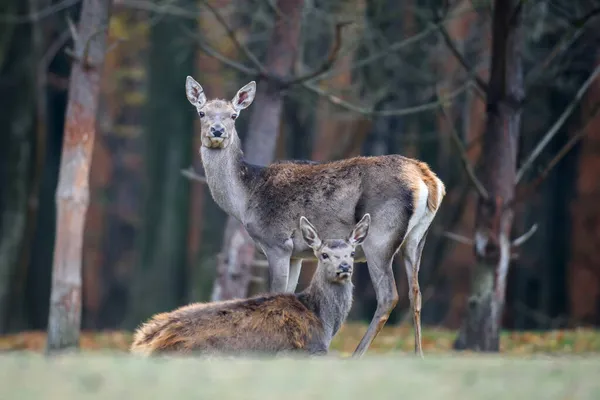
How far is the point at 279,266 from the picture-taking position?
11.9 m

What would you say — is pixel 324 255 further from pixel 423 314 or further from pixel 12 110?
pixel 423 314

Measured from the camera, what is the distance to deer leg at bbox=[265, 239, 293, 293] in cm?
1181

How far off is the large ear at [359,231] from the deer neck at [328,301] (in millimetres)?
431

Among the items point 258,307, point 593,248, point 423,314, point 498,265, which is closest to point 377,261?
point 258,307

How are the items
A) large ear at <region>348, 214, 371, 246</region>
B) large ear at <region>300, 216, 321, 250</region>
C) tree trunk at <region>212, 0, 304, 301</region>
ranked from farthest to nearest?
tree trunk at <region>212, 0, 304, 301</region> → large ear at <region>300, 216, 321, 250</region> → large ear at <region>348, 214, 371, 246</region>

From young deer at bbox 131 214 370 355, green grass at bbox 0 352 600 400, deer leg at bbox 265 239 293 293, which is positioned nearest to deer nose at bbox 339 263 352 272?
young deer at bbox 131 214 370 355

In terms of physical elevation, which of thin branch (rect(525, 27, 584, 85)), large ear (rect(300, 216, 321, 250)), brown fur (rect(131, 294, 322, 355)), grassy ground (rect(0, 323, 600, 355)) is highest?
thin branch (rect(525, 27, 584, 85))

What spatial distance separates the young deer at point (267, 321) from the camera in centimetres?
941

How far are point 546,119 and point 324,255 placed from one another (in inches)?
550

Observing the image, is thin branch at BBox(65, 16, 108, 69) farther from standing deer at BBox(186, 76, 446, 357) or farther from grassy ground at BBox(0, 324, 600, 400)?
grassy ground at BBox(0, 324, 600, 400)

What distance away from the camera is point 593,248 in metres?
26.5

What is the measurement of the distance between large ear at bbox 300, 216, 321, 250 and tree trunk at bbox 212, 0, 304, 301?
3863 millimetres

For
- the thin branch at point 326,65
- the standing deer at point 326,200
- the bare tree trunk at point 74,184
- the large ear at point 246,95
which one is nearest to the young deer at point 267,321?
the standing deer at point 326,200

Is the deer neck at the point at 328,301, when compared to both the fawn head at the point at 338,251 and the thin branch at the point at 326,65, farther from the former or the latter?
the thin branch at the point at 326,65
